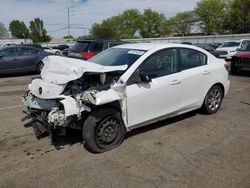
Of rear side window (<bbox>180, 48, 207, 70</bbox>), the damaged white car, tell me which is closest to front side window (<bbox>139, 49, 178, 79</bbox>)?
the damaged white car

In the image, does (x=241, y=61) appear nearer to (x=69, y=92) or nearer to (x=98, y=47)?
(x=98, y=47)

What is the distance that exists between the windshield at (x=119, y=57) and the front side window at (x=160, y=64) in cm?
21

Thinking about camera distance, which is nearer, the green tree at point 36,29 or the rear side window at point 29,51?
the rear side window at point 29,51

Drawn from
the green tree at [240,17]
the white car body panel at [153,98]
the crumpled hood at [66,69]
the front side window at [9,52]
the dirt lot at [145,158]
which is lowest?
the dirt lot at [145,158]

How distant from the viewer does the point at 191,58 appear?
545 centimetres

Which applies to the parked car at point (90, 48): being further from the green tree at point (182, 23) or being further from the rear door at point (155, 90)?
the green tree at point (182, 23)

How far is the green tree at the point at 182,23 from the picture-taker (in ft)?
268

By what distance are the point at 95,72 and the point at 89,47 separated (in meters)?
7.28

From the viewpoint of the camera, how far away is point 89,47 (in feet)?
36.8

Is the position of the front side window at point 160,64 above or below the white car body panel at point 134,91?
above

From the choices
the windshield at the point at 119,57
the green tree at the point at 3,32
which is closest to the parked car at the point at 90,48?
the windshield at the point at 119,57

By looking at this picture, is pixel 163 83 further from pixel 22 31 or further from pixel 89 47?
pixel 22 31

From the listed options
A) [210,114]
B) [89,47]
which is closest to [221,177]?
[210,114]

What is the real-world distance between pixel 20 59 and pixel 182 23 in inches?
3032
